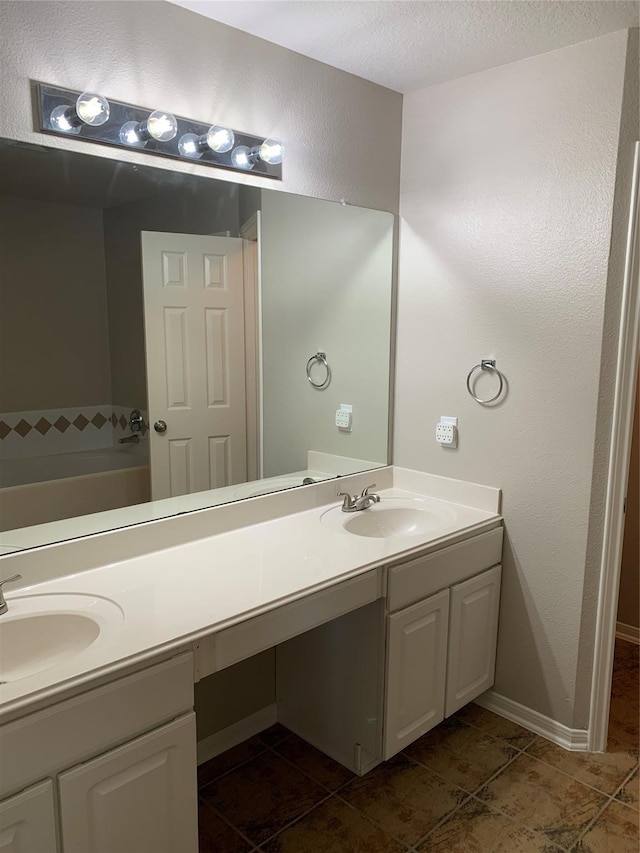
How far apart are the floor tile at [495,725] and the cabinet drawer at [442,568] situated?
61 cm

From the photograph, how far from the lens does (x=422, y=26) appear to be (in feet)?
6.15

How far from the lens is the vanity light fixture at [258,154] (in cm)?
197

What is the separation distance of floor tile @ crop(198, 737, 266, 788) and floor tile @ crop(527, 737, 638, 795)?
96cm

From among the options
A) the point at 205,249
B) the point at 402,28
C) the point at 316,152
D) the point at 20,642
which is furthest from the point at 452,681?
the point at 402,28

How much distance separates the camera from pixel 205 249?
200cm

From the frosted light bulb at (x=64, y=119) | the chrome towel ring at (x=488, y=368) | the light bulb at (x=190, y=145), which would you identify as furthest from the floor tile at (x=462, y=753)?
the frosted light bulb at (x=64, y=119)

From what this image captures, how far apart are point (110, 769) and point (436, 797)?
3.87ft

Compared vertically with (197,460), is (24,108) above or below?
above

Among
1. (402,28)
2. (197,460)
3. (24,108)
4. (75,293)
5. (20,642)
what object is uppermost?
(402,28)

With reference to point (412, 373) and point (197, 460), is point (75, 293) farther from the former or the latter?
point (412, 373)

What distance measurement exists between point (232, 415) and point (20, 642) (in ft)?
3.12

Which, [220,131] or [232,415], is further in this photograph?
[232,415]

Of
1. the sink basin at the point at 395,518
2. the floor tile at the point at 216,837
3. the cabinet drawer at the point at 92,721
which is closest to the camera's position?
the cabinet drawer at the point at 92,721

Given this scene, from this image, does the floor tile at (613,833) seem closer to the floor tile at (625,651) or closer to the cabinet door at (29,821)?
the floor tile at (625,651)
